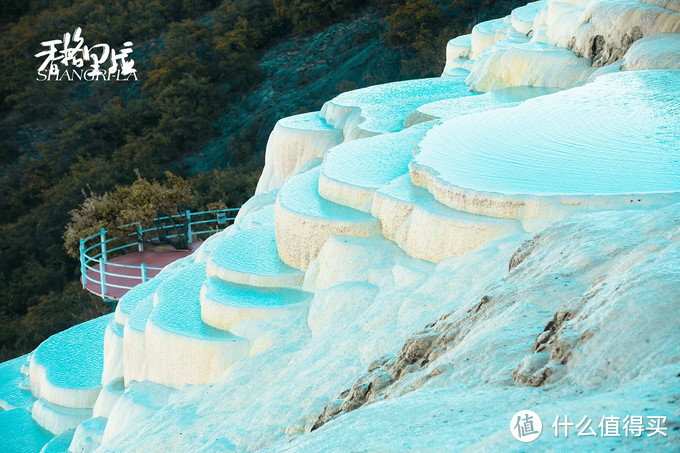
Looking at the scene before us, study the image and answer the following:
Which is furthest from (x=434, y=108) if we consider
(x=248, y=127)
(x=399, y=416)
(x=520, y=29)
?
(x=248, y=127)

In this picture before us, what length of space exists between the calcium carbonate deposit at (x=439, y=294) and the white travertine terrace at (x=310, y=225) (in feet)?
0.08

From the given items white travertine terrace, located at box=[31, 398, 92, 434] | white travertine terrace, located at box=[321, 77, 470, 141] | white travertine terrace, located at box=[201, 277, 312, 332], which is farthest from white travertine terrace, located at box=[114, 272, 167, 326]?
white travertine terrace, located at box=[321, 77, 470, 141]

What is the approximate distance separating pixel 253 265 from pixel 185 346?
965 mm

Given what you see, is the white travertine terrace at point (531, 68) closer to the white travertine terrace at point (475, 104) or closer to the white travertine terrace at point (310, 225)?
the white travertine terrace at point (475, 104)

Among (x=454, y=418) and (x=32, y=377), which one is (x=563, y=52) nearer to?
(x=32, y=377)

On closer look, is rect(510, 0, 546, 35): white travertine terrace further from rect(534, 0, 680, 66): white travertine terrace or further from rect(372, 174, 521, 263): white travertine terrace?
rect(372, 174, 521, 263): white travertine terrace

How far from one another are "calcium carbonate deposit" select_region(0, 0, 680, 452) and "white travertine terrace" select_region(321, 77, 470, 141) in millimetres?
69

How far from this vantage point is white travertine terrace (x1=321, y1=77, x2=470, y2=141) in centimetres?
934

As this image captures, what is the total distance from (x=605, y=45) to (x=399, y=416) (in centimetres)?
813

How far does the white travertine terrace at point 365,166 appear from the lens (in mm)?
6340

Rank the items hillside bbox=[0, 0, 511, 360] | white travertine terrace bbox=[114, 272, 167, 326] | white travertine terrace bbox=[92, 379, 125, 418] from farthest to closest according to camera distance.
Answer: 1. hillside bbox=[0, 0, 511, 360]
2. white travertine terrace bbox=[114, 272, 167, 326]
3. white travertine terrace bbox=[92, 379, 125, 418]

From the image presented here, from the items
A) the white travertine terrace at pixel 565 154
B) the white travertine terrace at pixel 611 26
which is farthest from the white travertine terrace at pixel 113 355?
the white travertine terrace at pixel 611 26

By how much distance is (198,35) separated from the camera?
27.0m

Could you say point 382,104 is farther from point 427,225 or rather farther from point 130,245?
point 427,225
